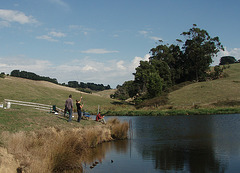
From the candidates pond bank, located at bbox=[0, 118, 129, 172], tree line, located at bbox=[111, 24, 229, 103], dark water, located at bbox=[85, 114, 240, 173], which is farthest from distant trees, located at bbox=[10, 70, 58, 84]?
pond bank, located at bbox=[0, 118, 129, 172]

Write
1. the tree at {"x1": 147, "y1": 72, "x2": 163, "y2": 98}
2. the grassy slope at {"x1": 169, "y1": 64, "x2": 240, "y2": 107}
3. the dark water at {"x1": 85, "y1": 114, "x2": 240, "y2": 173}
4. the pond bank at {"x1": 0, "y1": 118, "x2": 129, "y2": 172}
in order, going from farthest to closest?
the tree at {"x1": 147, "y1": 72, "x2": 163, "y2": 98}, the grassy slope at {"x1": 169, "y1": 64, "x2": 240, "y2": 107}, the dark water at {"x1": 85, "y1": 114, "x2": 240, "y2": 173}, the pond bank at {"x1": 0, "y1": 118, "x2": 129, "y2": 172}

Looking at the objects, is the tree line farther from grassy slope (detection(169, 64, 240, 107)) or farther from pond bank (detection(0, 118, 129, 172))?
pond bank (detection(0, 118, 129, 172))

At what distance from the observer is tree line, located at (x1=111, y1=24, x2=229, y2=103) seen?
9631 centimetres

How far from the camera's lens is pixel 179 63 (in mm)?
107250

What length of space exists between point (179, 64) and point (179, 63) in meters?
0.43

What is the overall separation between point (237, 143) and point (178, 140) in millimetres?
4817

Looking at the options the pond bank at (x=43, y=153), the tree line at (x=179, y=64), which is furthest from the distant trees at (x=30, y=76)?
the pond bank at (x=43, y=153)

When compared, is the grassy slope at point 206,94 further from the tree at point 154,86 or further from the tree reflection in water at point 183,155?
the tree reflection in water at point 183,155

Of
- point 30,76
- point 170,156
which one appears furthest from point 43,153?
point 30,76

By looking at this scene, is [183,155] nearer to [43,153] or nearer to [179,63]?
[43,153]

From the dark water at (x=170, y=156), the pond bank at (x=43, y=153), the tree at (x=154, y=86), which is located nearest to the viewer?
the pond bank at (x=43, y=153)

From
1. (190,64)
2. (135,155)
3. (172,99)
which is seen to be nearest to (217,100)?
(172,99)

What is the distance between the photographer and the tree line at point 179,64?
316 feet

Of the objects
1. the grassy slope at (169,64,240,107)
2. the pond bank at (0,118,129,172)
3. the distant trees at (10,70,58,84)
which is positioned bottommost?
the pond bank at (0,118,129,172)
